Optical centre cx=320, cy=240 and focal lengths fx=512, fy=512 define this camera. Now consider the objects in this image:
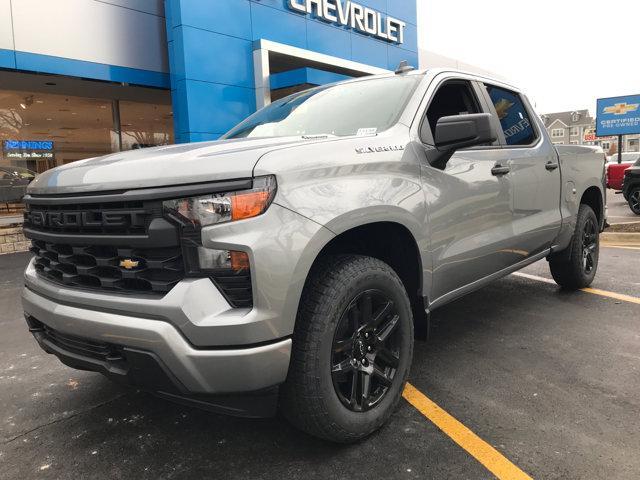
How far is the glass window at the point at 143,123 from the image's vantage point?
564 inches

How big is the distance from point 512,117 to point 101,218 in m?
3.15

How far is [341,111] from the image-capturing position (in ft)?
10.1

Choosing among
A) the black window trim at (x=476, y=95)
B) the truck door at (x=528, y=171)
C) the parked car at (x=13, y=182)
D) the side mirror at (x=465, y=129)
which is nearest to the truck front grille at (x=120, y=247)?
the side mirror at (x=465, y=129)

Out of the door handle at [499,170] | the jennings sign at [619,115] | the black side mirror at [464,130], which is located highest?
the jennings sign at [619,115]

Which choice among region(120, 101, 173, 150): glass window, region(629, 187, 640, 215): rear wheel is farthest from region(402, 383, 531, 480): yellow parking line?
region(120, 101, 173, 150): glass window

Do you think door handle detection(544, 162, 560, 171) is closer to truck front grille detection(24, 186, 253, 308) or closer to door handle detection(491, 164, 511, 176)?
door handle detection(491, 164, 511, 176)

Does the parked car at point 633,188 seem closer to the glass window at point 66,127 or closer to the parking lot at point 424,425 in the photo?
the parking lot at point 424,425

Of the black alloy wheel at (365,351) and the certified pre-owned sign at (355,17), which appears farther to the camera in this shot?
the certified pre-owned sign at (355,17)

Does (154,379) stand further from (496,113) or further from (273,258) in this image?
(496,113)

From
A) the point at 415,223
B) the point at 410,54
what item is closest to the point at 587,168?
the point at 415,223

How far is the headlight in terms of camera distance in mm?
1911

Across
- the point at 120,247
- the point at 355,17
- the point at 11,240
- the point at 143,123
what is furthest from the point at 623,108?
the point at 120,247

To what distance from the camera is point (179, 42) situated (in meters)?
11.0

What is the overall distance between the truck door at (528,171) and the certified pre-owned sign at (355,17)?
34.5ft
